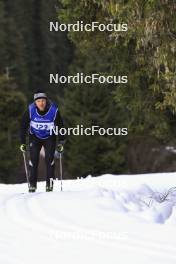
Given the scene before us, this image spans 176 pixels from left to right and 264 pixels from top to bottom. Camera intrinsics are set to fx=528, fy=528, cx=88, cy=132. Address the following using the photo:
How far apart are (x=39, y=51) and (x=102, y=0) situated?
2746 inches

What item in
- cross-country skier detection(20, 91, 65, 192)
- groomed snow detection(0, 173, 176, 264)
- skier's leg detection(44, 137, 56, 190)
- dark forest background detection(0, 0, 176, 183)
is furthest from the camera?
skier's leg detection(44, 137, 56, 190)

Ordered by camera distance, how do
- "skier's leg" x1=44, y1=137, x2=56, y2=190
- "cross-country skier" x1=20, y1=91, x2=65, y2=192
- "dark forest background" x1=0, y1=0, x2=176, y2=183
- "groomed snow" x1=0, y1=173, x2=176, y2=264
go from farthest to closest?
"skier's leg" x1=44, y1=137, x2=56, y2=190
"cross-country skier" x1=20, y1=91, x2=65, y2=192
"dark forest background" x1=0, y1=0, x2=176, y2=183
"groomed snow" x1=0, y1=173, x2=176, y2=264

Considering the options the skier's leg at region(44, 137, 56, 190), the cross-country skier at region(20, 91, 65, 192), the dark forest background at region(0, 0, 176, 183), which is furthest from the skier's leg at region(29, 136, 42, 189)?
the dark forest background at region(0, 0, 176, 183)

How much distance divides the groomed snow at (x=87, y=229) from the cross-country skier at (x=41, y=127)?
189 centimetres

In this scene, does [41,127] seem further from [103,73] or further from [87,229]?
[87,229]

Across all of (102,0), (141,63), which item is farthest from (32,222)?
(141,63)

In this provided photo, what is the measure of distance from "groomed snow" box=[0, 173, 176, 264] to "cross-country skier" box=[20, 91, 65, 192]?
189 centimetres

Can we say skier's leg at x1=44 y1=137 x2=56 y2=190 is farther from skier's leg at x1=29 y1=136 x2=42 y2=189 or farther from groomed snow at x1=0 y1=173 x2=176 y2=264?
groomed snow at x1=0 y1=173 x2=176 y2=264

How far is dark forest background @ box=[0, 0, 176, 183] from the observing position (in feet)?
30.1

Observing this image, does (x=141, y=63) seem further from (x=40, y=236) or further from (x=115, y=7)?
(x=40, y=236)

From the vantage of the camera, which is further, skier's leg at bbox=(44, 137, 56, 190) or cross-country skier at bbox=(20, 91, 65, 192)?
skier's leg at bbox=(44, 137, 56, 190)

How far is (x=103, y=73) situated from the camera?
12.6 metres

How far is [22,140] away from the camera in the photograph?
1034 centimetres

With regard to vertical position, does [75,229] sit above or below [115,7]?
below
